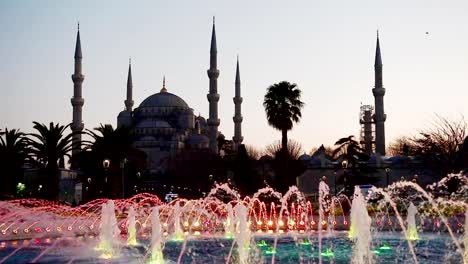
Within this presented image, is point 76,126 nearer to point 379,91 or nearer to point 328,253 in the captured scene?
point 379,91

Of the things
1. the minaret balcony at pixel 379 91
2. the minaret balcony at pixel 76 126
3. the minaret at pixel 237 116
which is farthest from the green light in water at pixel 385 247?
the minaret at pixel 237 116

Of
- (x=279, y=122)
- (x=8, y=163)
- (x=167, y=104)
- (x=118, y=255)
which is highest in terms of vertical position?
(x=167, y=104)

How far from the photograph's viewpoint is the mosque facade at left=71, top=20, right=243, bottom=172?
6838cm

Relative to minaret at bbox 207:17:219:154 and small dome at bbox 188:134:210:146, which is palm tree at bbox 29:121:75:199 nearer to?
minaret at bbox 207:17:219:154

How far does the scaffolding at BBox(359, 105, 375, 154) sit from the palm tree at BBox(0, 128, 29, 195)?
46527 millimetres

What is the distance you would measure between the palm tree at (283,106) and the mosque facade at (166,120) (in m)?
27.3

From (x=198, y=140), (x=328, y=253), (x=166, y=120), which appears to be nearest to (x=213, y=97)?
(x=198, y=140)

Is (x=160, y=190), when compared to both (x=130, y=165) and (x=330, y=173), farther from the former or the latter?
(x=330, y=173)

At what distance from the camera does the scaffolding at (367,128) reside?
75.9 m

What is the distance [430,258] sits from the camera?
1387 cm

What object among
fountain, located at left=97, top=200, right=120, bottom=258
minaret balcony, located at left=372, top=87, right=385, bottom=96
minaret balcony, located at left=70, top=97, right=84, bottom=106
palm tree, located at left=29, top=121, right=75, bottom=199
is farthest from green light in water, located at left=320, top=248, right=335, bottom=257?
minaret balcony, located at left=70, top=97, right=84, bottom=106

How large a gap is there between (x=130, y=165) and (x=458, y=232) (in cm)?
4301

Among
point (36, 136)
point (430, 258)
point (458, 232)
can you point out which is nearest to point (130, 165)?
point (36, 136)

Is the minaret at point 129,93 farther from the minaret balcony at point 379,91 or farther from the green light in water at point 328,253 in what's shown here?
the green light in water at point 328,253
